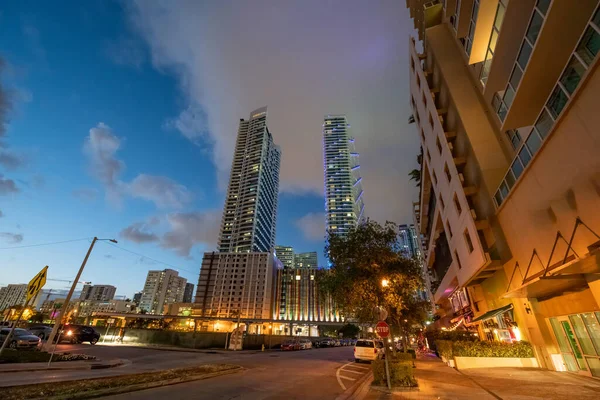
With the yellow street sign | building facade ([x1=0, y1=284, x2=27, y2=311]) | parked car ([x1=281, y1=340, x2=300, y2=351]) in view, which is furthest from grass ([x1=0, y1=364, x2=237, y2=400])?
building facade ([x1=0, y1=284, x2=27, y2=311])

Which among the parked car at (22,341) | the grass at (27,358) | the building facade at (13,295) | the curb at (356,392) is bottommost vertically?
the curb at (356,392)

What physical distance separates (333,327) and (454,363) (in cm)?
12440

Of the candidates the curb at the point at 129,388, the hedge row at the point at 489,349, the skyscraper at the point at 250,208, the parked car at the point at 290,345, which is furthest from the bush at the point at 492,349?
the skyscraper at the point at 250,208

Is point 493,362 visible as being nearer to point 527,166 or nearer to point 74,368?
point 527,166

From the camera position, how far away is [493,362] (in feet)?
54.6

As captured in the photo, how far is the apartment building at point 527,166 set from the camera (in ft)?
31.2

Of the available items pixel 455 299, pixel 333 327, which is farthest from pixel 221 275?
pixel 455 299

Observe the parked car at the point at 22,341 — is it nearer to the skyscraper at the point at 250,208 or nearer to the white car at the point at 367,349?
the white car at the point at 367,349

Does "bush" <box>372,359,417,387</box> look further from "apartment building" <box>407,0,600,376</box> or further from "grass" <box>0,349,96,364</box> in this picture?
"grass" <box>0,349,96,364</box>

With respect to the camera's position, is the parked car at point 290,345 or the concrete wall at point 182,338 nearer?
the concrete wall at point 182,338

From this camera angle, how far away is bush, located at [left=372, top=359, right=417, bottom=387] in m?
11.4

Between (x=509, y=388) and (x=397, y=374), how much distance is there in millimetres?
4080

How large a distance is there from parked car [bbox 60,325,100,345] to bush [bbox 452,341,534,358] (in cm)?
3579

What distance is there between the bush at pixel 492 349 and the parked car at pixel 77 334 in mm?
35788
